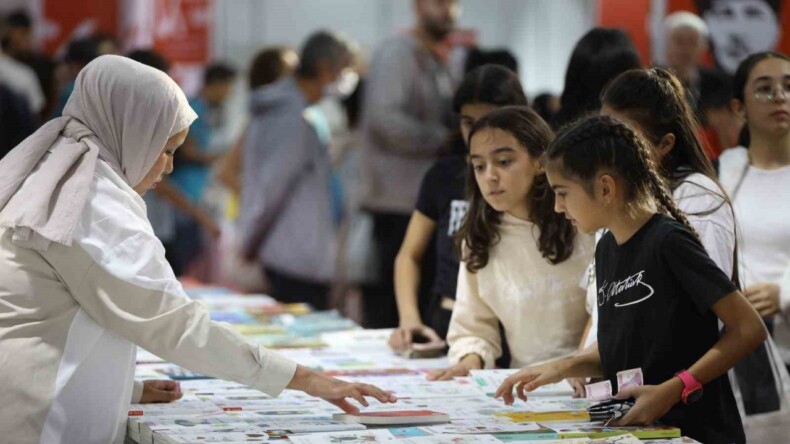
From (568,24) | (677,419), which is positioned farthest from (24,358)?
(568,24)

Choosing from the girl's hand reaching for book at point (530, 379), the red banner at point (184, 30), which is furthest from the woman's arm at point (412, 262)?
the red banner at point (184, 30)

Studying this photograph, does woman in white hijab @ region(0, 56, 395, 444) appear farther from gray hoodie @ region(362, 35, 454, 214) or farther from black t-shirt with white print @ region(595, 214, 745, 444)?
gray hoodie @ region(362, 35, 454, 214)

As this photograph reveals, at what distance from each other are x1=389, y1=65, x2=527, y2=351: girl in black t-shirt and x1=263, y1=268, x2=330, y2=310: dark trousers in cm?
258

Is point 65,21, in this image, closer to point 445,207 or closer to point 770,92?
point 445,207

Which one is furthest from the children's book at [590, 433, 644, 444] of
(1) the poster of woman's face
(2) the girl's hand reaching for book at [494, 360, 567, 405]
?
(1) the poster of woman's face

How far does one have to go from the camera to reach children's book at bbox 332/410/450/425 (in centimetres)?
284

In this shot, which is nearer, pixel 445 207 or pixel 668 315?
pixel 668 315

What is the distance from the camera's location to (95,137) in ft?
9.53

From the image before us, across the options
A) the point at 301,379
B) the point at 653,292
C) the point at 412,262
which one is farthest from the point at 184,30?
the point at 653,292

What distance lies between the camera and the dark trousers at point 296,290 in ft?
22.8

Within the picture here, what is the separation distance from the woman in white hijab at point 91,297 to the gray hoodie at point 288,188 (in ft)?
12.9

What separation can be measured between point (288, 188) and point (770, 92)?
132 inches

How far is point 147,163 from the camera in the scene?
9.71ft

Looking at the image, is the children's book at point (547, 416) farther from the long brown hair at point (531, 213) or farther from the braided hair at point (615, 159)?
the long brown hair at point (531, 213)
